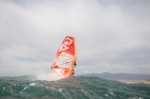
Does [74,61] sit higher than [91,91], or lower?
higher

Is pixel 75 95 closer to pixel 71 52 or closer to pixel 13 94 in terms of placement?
pixel 13 94

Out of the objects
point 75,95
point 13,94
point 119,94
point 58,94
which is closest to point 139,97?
point 119,94

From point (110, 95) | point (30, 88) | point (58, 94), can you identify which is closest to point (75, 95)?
point (58, 94)

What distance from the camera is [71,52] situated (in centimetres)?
4828

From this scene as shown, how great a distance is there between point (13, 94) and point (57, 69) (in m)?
26.4

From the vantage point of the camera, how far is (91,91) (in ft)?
85.0

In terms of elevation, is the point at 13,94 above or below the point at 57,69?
below

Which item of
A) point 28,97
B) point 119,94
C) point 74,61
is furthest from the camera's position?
point 74,61

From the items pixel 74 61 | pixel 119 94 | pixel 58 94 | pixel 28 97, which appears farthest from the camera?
pixel 74 61

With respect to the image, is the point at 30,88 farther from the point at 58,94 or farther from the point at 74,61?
the point at 74,61

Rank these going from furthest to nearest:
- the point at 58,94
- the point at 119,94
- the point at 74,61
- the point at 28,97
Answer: the point at 74,61
the point at 119,94
the point at 58,94
the point at 28,97

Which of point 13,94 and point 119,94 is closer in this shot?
point 13,94

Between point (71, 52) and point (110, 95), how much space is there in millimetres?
25082

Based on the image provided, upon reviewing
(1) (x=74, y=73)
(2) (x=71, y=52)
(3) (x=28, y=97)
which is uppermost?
(2) (x=71, y=52)
